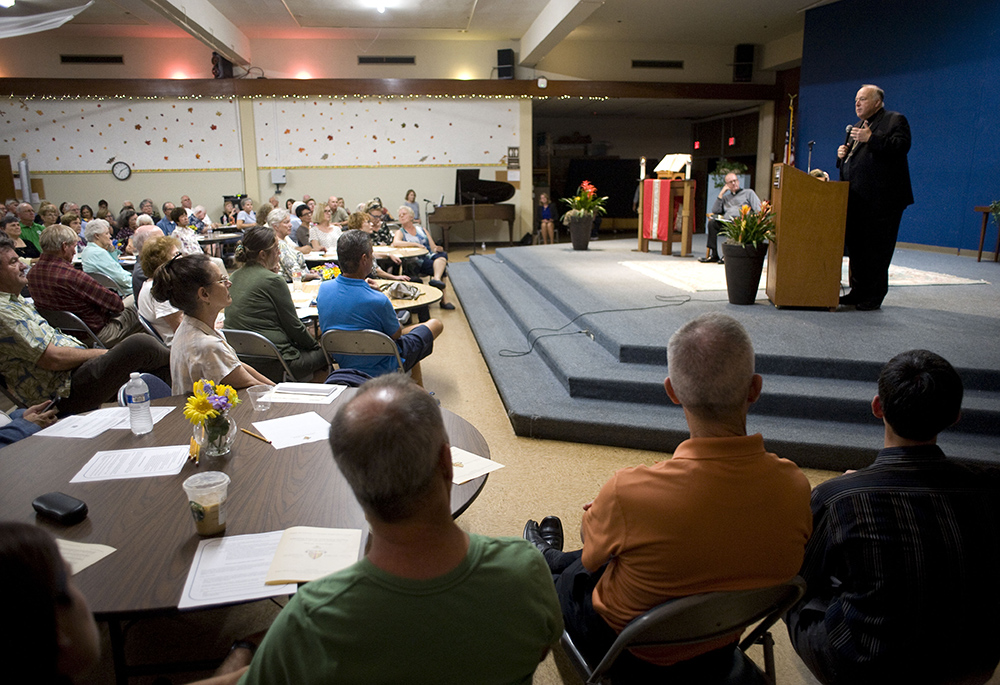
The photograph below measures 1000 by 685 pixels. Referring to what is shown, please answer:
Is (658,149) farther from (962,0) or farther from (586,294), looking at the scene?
(586,294)

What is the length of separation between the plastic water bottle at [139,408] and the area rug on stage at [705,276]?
4690mm

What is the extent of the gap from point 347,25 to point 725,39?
287 inches

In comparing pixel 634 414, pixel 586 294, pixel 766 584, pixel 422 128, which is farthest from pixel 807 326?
pixel 422 128

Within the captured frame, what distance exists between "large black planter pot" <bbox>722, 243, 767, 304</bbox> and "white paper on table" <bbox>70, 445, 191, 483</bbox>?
4.11m

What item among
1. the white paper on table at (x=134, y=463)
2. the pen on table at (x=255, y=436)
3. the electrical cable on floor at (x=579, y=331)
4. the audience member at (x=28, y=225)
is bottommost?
the electrical cable on floor at (x=579, y=331)

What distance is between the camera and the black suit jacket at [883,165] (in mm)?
4406

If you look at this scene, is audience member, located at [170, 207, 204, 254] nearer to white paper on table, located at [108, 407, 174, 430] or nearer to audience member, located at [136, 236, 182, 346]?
audience member, located at [136, 236, 182, 346]

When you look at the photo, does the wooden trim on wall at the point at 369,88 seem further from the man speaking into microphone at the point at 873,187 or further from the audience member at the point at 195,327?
the audience member at the point at 195,327

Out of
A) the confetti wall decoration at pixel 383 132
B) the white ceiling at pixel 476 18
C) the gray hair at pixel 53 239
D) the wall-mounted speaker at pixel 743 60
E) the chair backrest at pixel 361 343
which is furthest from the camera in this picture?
the wall-mounted speaker at pixel 743 60

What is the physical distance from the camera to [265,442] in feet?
6.88

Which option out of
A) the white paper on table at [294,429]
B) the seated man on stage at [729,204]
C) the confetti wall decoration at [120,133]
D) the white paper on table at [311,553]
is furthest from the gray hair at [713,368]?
the confetti wall decoration at [120,133]

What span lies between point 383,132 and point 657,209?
6.59 metres

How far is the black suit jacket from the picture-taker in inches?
173

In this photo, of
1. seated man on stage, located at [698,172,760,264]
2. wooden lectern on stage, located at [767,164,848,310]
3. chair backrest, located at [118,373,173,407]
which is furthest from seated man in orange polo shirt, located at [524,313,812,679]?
seated man on stage, located at [698,172,760,264]
